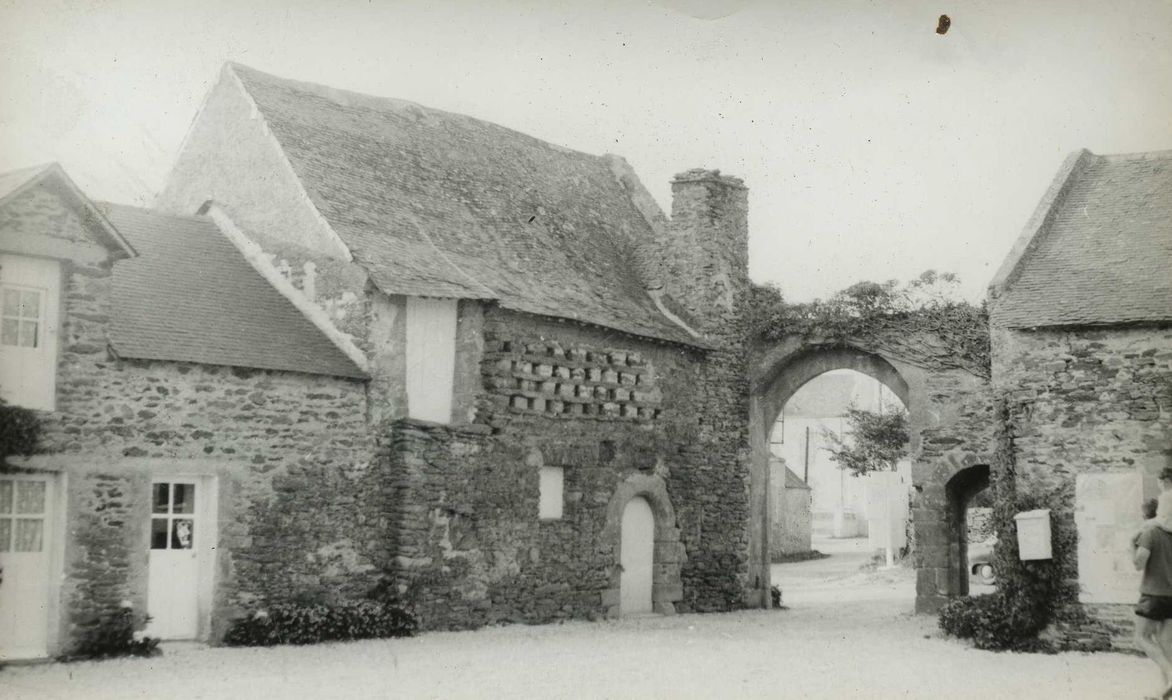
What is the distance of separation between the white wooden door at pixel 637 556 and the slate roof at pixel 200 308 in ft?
19.9

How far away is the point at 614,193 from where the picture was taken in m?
25.7

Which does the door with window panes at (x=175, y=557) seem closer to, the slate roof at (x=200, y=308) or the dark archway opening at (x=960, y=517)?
the slate roof at (x=200, y=308)

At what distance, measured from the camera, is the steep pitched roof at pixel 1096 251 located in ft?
50.1

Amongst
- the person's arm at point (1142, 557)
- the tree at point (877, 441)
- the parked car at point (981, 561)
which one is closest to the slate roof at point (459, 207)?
the person's arm at point (1142, 557)

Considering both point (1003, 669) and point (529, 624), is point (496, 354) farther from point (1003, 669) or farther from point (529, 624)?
point (1003, 669)

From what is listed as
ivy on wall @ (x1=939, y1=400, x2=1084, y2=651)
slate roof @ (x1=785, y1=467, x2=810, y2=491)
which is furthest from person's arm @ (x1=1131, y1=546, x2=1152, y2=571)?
slate roof @ (x1=785, y1=467, x2=810, y2=491)

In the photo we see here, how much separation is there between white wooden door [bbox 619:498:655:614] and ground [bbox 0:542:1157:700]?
2543mm

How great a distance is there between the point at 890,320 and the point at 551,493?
6.74 meters

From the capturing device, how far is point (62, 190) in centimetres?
1355

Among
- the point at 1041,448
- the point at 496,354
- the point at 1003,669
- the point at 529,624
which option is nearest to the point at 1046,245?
the point at 1041,448

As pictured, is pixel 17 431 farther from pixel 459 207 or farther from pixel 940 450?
pixel 940 450

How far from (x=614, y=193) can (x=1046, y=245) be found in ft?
34.1

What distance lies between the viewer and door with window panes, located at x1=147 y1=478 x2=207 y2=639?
A: 1466cm

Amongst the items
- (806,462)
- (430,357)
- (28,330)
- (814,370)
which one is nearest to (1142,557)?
(430,357)
